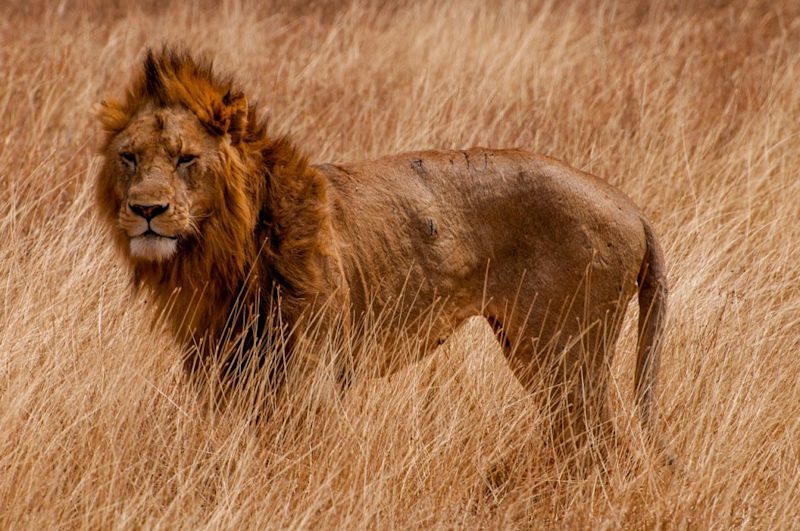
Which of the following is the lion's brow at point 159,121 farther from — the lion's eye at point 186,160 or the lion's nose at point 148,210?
the lion's nose at point 148,210

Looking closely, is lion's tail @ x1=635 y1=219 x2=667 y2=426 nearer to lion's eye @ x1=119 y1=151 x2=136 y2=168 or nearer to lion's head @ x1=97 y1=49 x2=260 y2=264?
lion's head @ x1=97 y1=49 x2=260 y2=264

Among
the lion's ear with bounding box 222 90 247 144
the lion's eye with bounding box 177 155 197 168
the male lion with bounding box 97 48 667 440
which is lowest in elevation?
the male lion with bounding box 97 48 667 440

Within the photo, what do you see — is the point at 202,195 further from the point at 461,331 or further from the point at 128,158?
the point at 461,331

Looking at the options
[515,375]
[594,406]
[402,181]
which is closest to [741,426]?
[594,406]

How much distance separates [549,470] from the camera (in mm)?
4406

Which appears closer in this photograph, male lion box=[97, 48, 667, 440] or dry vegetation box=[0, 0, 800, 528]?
dry vegetation box=[0, 0, 800, 528]

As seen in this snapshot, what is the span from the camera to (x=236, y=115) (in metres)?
4.16

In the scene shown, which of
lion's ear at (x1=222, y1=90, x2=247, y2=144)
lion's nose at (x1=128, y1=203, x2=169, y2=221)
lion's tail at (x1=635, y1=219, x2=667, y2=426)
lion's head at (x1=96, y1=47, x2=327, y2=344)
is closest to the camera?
lion's nose at (x1=128, y1=203, x2=169, y2=221)

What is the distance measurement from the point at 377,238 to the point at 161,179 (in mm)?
880

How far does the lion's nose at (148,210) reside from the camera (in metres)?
3.86

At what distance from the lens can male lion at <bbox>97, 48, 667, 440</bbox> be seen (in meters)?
4.07

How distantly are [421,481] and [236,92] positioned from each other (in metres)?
1.52

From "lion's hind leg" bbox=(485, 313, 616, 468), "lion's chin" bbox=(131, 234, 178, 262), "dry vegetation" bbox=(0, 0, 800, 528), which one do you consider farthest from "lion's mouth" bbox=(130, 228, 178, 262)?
"lion's hind leg" bbox=(485, 313, 616, 468)

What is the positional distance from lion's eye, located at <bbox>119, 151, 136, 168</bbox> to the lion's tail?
1.87 metres
